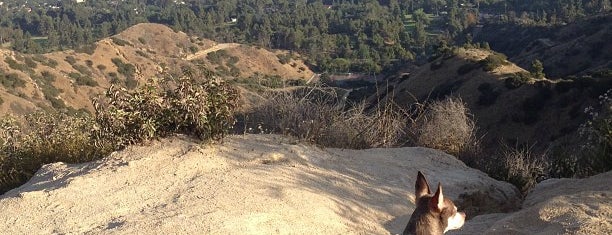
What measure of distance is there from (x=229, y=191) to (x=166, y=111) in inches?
74.0

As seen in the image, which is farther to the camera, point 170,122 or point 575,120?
point 575,120

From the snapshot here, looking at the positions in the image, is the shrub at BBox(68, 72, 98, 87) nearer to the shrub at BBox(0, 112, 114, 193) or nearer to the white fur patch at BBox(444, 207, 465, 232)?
the shrub at BBox(0, 112, 114, 193)

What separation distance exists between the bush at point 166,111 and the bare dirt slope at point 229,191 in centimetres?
22

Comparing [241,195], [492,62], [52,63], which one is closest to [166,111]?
[241,195]

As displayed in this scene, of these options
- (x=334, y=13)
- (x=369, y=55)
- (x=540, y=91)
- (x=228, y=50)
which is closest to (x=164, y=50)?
(x=228, y=50)

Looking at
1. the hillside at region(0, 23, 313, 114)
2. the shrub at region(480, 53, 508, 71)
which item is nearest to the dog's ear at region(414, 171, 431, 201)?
the hillside at region(0, 23, 313, 114)

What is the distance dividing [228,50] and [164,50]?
935cm

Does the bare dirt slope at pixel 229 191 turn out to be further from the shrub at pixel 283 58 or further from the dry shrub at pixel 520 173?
the shrub at pixel 283 58

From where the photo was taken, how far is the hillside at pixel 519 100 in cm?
2728

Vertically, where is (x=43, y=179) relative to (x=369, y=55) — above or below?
above

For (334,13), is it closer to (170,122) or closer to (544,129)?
(544,129)

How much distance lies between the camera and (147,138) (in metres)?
7.40

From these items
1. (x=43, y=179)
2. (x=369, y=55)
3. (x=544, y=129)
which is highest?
(x=43, y=179)

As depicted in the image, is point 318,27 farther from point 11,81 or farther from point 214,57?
point 11,81
